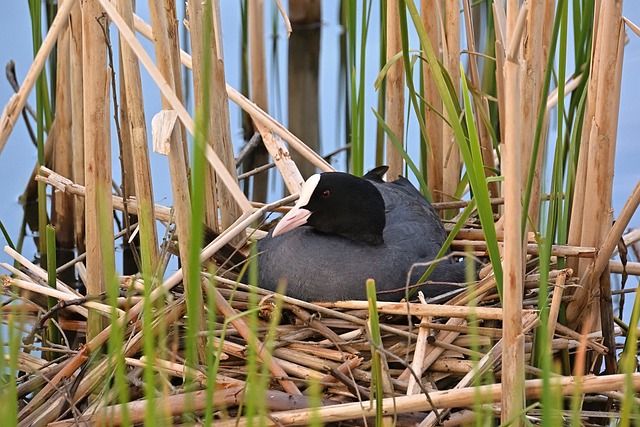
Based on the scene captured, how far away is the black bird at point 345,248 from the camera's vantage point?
2660mm

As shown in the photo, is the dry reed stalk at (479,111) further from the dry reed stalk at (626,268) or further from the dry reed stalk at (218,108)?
the dry reed stalk at (218,108)

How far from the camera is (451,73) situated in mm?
3080

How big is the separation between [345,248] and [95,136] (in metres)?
0.77

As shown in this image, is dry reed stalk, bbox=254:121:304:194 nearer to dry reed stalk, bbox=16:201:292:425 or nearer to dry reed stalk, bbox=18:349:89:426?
dry reed stalk, bbox=16:201:292:425

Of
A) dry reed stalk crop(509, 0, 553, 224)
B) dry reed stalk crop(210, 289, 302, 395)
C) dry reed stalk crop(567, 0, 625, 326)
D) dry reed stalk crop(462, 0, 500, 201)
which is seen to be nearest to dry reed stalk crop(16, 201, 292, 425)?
dry reed stalk crop(210, 289, 302, 395)

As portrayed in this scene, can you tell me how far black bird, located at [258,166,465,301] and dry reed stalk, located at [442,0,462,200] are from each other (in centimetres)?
35

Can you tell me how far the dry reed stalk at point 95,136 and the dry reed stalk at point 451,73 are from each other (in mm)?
1051

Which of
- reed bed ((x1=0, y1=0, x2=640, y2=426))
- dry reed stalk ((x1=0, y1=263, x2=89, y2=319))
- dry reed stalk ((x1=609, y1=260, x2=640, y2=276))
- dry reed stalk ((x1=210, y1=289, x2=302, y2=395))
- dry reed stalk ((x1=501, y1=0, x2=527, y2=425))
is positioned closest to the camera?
dry reed stalk ((x1=501, y1=0, x2=527, y2=425))

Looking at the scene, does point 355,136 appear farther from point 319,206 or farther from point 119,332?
point 119,332

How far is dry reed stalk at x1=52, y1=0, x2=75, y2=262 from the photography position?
11.5 ft

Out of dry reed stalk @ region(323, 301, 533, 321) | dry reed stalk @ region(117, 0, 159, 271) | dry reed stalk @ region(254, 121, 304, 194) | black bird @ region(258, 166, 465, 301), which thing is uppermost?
dry reed stalk @ region(117, 0, 159, 271)

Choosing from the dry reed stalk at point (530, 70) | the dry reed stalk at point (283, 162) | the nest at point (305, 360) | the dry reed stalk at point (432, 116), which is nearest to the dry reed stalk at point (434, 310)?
the nest at point (305, 360)

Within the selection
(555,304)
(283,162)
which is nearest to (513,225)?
(555,304)

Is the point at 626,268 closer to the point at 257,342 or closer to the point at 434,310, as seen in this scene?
the point at 434,310
